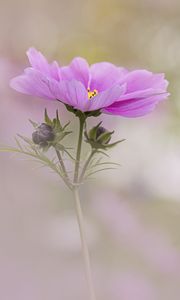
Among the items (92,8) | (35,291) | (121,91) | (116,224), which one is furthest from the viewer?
(92,8)

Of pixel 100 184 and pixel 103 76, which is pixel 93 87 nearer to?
pixel 103 76

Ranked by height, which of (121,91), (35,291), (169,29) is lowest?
(35,291)

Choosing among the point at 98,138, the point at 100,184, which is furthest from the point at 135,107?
the point at 100,184

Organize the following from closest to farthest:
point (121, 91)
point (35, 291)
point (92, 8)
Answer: point (121, 91), point (35, 291), point (92, 8)

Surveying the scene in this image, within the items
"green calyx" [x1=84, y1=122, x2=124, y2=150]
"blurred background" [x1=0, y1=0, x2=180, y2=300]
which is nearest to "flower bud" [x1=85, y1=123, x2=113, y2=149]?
"green calyx" [x1=84, y1=122, x2=124, y2=150]

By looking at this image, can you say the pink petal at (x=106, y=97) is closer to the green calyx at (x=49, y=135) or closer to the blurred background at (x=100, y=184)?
the green calyx at (x=49, y=135)

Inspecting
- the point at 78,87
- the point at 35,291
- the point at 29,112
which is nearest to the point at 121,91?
the point at 78,87

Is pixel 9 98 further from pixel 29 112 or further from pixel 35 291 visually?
pixel 35 291
